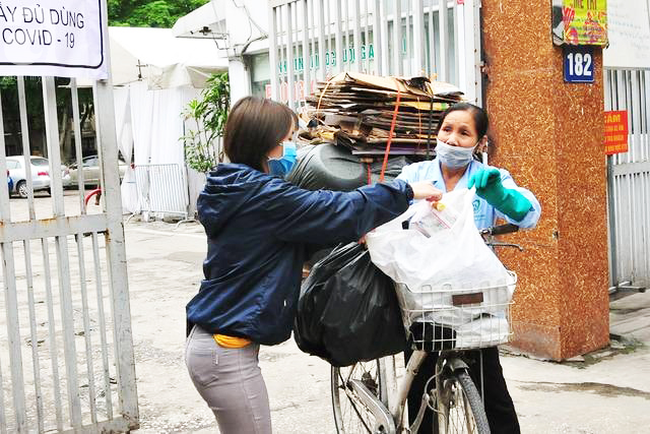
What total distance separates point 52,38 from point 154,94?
487 inches

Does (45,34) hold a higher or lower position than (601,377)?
higher

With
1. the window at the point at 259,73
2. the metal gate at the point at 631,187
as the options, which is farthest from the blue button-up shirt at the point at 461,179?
the window at the point at 259,73

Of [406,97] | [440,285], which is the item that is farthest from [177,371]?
[440,285]

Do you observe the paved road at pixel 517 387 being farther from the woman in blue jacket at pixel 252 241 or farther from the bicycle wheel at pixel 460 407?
the woman in blue jacket at pixel 252 241

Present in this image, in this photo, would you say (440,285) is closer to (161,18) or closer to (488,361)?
(488,361)

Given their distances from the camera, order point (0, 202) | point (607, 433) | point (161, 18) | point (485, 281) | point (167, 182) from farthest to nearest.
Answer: point (161, 18) → point (167, 182) → point (607, 433) → point (0, 202) → point (485, 281)

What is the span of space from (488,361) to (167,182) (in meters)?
13.0

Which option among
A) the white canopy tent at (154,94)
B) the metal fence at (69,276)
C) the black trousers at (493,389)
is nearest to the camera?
the black trousers at (493,389)

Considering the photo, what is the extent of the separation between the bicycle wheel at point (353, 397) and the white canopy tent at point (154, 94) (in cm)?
1139

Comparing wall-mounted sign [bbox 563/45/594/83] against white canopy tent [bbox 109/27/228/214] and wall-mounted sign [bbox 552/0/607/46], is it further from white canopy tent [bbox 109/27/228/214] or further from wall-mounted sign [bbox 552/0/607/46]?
white canopy tent [bbox 109/27/228/214]

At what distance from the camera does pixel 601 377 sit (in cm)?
537

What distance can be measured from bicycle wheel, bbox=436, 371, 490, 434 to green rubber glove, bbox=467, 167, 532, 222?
2.01 ft

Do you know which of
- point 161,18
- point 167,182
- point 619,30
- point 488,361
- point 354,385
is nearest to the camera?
point 488,361

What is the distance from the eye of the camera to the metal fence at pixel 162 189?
51.3ft
